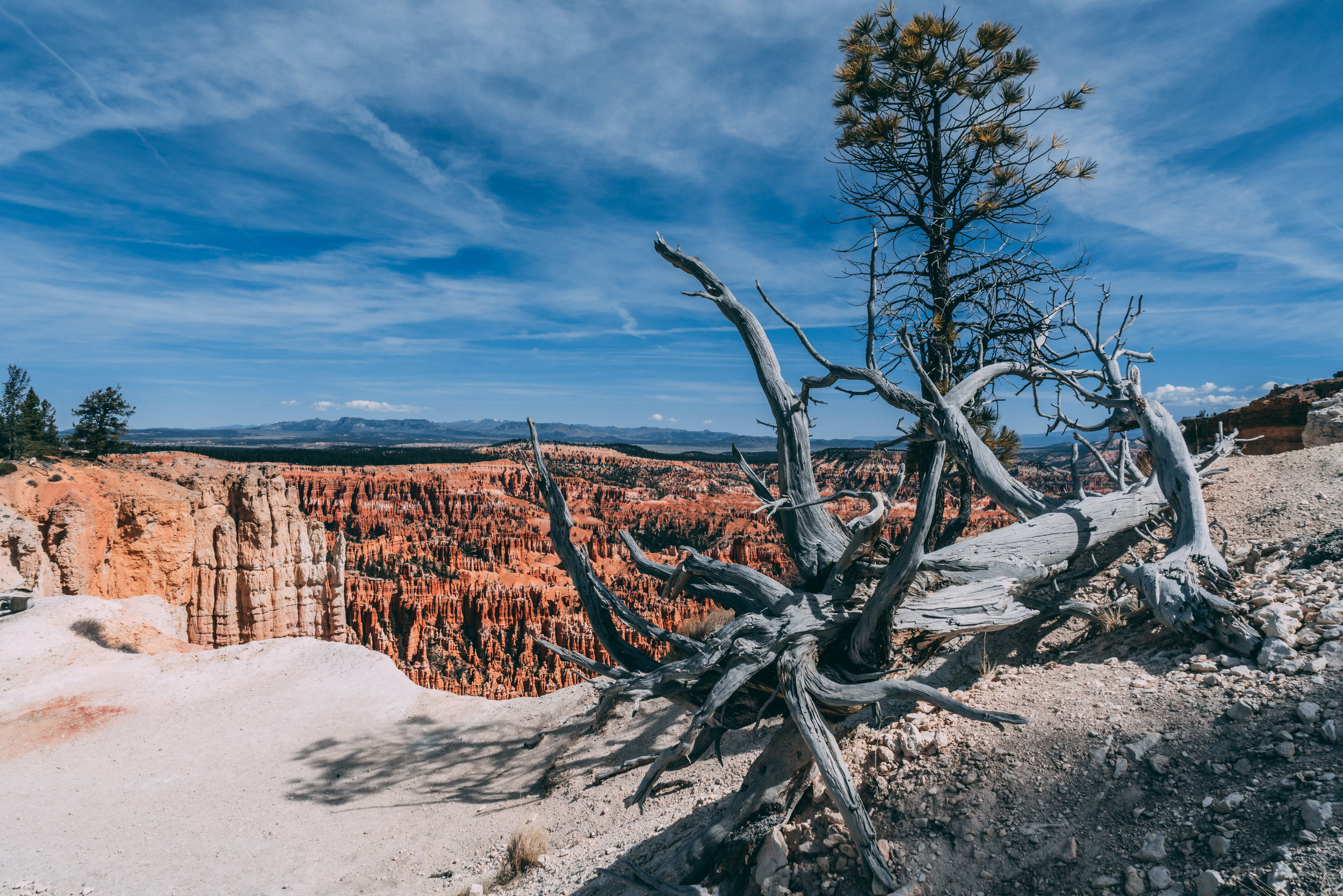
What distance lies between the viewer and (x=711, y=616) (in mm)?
10320

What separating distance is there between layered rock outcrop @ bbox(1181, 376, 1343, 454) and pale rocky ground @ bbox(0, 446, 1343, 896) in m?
3.98

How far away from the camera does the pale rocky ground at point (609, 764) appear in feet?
8.66

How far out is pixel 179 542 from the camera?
1888 cm

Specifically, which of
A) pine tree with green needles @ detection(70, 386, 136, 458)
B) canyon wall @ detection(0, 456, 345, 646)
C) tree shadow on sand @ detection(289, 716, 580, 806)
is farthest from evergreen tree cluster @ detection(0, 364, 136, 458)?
tree shadow on sand @ detection(289, 716, 580, 806)

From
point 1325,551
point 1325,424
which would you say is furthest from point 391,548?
point 1325,551

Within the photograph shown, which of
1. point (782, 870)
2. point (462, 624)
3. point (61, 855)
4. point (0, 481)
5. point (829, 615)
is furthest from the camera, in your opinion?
point (462, 624)

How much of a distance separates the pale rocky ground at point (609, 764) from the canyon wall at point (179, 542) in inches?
159

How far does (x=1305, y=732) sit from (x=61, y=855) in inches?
463

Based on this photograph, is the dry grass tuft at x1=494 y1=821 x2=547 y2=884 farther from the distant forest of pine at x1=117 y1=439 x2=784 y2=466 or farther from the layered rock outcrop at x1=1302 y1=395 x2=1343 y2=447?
the distant forest of pine at x1=117 y1=439 x2=784 y2=466

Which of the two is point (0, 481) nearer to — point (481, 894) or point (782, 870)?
point (481, 894)

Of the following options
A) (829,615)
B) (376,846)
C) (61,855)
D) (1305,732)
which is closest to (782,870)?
(829,615)

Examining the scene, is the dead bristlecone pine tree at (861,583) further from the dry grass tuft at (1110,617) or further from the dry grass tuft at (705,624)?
the dry grass tuft at (705,624)

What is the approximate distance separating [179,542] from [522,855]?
63.4ft

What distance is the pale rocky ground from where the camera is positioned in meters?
2.64
